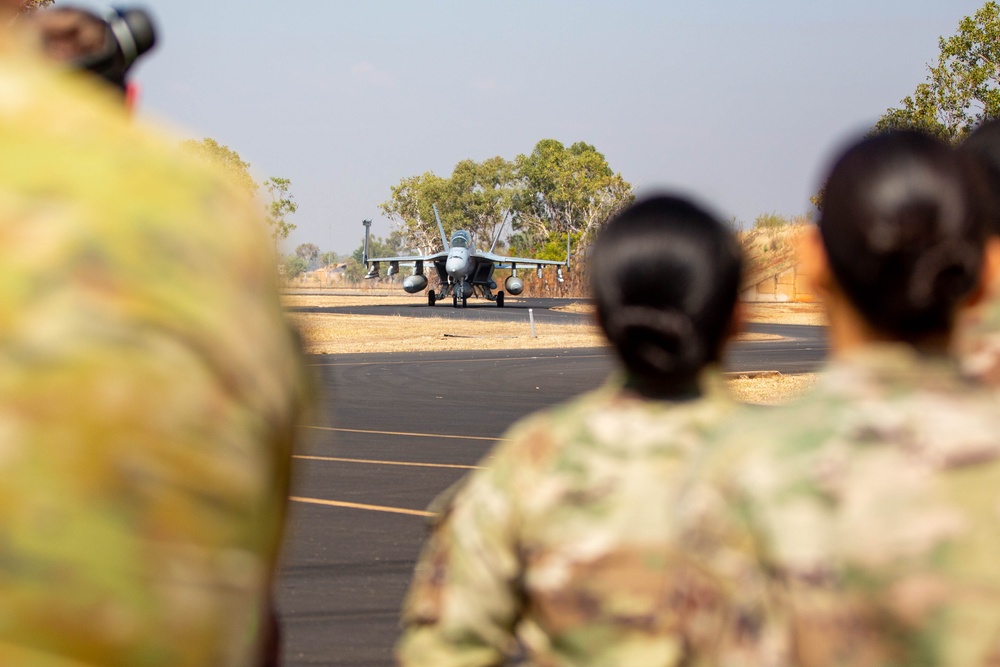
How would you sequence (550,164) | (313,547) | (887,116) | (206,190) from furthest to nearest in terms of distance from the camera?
(550,164) → (887,116) → (313,547) → (206,190)

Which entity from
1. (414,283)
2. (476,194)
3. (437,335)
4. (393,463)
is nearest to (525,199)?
(476,194)

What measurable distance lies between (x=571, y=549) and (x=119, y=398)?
53.9 inches

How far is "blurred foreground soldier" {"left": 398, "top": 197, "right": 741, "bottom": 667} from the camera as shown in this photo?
207 centimetres

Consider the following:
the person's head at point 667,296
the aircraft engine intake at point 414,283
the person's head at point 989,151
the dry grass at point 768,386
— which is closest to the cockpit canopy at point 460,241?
the aircraft engine intake at point 414,283

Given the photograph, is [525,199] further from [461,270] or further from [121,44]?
[121,44]

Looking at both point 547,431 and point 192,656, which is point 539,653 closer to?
point 547,431

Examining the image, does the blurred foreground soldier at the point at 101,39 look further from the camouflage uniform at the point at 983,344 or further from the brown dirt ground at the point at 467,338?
the brown dirt ground at the point at 467,338

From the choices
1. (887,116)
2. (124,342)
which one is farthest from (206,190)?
(887,116)

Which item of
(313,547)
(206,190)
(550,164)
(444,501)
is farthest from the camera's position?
(550,164)

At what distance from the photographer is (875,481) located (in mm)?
1550

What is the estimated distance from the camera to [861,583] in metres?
1.53

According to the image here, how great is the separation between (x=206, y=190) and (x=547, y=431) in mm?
1312

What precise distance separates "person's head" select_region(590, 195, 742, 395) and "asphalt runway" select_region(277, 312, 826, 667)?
0.65 metres

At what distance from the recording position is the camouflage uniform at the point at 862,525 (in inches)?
59.7
